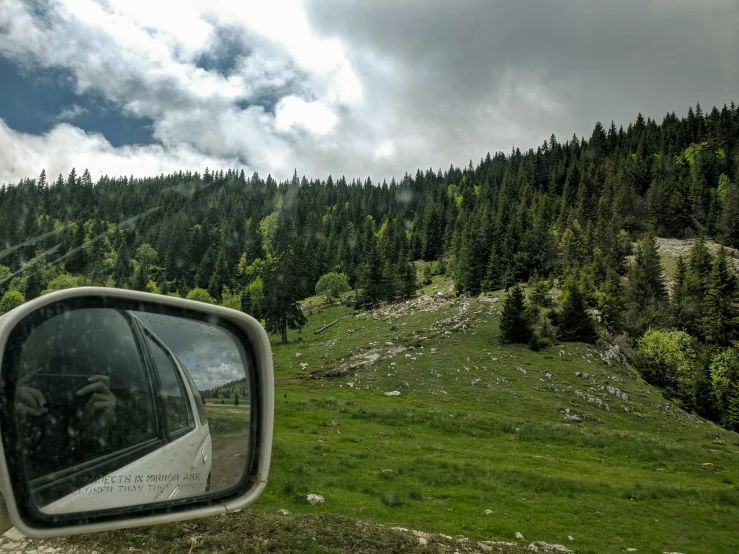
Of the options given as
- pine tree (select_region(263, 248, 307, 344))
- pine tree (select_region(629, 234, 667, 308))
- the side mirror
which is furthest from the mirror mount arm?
pine tree (select_region(629, 234, 667, 308))

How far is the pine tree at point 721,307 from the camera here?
62.9 m

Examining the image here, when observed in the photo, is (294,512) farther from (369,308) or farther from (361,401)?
(369,308)

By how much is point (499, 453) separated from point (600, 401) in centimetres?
1859

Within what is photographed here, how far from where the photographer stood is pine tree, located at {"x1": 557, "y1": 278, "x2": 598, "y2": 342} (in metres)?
47.2

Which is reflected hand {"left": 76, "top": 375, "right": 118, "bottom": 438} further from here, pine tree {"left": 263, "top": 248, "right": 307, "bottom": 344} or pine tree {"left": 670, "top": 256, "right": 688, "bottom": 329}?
pine tree {"left": 670, "top": 256, "right": 688, "bottom": 329}

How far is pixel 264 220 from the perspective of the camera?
15150cm

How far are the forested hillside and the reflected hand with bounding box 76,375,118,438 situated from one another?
5.85 ft

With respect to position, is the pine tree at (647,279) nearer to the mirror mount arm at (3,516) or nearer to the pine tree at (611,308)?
the pine tree at (611,308)

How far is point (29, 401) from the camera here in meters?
1.69

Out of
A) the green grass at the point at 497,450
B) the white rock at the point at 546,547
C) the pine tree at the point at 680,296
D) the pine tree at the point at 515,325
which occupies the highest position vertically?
the pine tree at the point at 680,296

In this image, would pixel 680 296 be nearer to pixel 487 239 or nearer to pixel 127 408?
pixel 487 239

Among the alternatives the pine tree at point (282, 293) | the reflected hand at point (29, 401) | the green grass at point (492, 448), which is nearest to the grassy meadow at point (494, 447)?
the green grass at point (492, 448)

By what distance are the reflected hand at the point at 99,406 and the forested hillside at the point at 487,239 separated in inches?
70.2

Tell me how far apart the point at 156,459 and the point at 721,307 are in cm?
7895
